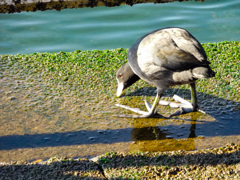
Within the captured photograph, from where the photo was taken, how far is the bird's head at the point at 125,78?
4.26m

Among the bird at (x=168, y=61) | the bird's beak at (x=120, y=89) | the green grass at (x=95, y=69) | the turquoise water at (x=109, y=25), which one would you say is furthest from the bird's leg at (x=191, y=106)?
the turquoise water at (x=109, y=25)

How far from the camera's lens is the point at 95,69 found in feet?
15.8

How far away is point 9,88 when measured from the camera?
4383mm

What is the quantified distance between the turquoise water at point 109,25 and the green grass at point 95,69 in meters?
1.51

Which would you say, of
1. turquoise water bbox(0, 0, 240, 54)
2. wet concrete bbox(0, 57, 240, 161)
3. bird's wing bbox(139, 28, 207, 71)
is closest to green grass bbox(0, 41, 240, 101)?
wet concrete bbox(0, 57, 240, 161)

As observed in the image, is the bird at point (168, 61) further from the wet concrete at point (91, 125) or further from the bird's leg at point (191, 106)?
the wet concrete at point (91, 125)

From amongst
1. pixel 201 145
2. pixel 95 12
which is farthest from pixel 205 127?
pixel 95 12

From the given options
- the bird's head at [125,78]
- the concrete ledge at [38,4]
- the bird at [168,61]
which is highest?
the concrete ledge at [38,4]

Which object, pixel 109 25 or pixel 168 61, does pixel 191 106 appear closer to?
pixel 168 61

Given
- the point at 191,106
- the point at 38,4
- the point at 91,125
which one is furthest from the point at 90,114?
the point at 38,4

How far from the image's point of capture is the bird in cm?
361

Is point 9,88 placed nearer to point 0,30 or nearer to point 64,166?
point 64,166

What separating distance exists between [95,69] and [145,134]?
1467mm

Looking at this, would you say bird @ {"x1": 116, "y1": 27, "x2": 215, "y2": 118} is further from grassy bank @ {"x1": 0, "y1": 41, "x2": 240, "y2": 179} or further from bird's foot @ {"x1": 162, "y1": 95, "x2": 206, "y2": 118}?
grassy bank @ {"x1": 0, "y1": 41, "x2": 240, "y2": 179}
